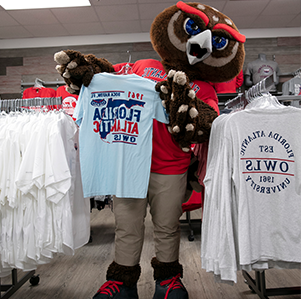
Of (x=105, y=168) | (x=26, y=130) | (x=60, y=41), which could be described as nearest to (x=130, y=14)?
(x=60, y=41)

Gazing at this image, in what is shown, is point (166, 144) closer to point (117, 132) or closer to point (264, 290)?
point (117, 132)

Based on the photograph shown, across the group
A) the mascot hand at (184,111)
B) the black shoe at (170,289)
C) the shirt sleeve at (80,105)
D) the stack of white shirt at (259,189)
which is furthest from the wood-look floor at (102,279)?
the shirt sleeve at (80,105)

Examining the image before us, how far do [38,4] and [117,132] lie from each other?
10.5ft

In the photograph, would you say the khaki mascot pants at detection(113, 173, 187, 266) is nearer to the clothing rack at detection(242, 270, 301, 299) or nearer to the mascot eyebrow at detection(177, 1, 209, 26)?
the clothing rack at detection(242, 270, 301, 299)

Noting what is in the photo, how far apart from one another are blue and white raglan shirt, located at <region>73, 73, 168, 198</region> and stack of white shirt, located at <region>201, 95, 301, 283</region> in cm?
38

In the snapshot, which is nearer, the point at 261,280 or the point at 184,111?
the point at 184,111

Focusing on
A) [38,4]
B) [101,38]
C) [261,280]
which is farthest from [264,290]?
[101,38]

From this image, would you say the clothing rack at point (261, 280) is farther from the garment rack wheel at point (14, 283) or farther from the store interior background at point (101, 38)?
the store interior background at point (101, 38)

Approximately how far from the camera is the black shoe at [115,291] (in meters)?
1.33

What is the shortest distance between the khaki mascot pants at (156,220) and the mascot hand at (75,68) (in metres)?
0.66

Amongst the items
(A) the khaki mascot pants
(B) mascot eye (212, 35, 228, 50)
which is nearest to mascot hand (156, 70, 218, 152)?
(A) the khaki mascot pants

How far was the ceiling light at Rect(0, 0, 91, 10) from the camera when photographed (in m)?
3.41

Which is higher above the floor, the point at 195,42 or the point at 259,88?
the point at 195,42

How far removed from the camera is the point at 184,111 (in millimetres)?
1179
